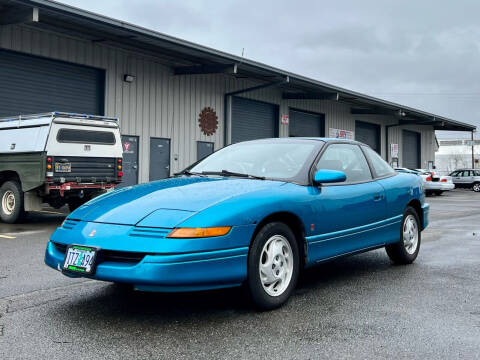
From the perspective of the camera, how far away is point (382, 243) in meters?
5.36

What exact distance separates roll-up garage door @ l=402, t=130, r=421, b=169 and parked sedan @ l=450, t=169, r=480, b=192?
3629mm

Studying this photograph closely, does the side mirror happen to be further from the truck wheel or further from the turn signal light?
the truck wheel

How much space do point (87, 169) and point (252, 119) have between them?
40.9 ft

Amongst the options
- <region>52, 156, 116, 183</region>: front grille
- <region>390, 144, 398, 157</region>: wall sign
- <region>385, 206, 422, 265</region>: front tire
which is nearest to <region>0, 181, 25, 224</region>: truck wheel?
<region>52, 156, 116, 183</region>: front grille

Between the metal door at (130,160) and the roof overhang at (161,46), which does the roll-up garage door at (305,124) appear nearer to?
the roof overhang at (161,46)

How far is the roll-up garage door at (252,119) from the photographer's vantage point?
2128 centimetres

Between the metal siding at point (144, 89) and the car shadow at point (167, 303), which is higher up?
the metal siding at point (144, 89)

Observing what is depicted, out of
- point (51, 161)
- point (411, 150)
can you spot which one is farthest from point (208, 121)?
point (411, 150)

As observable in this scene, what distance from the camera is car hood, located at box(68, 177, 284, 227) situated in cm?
362

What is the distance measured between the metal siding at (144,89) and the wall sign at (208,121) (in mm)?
189

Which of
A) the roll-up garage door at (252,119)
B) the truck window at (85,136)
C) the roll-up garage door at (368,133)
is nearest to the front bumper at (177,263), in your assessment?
the truck window at (85,136)

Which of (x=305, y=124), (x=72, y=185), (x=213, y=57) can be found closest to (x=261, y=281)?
(x=72, y=185)

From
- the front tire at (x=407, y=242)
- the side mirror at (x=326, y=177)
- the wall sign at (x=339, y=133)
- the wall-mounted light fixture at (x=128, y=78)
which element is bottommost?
the front tire at (x=407, y=242)

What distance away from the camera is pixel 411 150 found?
3775 cm
